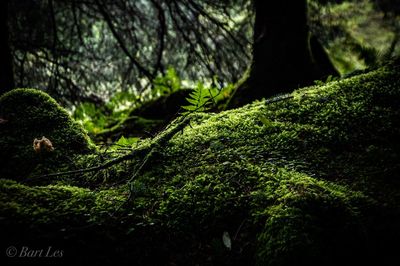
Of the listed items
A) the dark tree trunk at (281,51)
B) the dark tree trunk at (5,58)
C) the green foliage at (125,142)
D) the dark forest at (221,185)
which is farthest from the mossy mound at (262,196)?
the dark tree trunk at (5,58)

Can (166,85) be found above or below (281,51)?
above

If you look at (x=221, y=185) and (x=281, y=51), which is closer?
(x=221, y=185)

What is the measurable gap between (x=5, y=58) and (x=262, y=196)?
13.8 ft

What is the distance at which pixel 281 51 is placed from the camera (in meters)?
3.66

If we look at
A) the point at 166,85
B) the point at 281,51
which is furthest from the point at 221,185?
the point at 166,85

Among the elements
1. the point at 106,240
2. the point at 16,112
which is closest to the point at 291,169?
the point at 106,240

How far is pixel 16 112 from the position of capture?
8.65 ft

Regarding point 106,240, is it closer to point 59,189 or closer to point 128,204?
point 128,204

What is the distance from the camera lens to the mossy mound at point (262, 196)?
1354 mm

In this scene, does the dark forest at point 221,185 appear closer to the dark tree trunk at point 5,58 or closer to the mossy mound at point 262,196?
the mossy mound at point 262,196

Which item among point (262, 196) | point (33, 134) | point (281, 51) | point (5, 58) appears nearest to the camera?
point (262, 196)

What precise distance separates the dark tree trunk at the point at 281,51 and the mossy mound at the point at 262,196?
1397 millimetres

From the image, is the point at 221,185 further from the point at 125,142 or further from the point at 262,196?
the point at 125,142

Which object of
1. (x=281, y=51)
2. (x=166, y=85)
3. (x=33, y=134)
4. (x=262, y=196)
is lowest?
(x=262, y=196)
